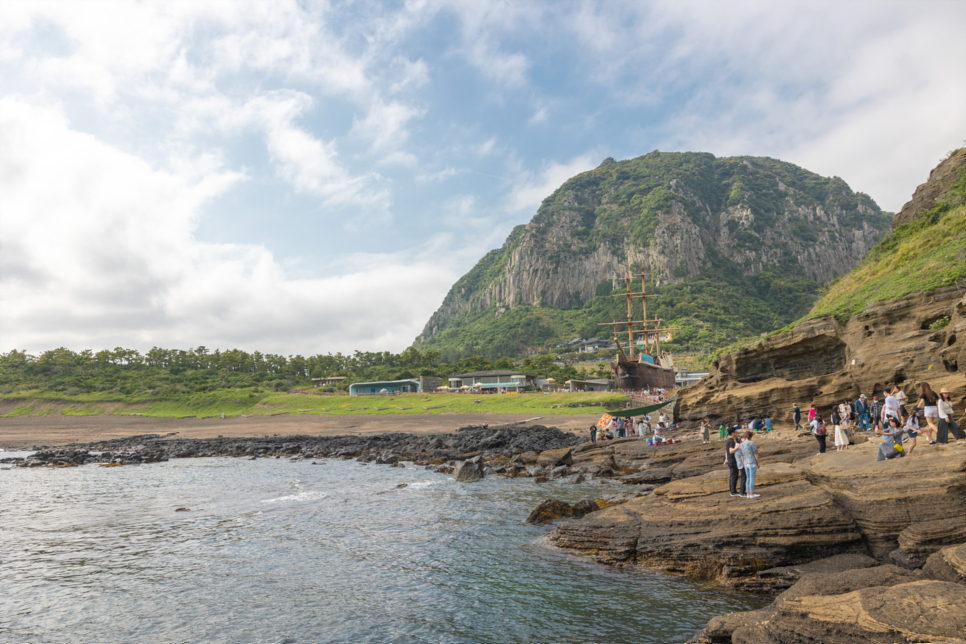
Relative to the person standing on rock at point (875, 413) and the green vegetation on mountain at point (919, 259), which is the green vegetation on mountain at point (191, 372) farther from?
the person standing on rock at point (875, 413)

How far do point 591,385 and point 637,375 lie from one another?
11.2 m

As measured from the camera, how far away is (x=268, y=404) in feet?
252

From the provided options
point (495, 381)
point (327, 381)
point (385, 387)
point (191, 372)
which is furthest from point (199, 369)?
point (495, 381)

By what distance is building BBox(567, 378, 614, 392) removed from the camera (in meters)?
85.1

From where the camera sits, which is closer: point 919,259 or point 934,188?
point 919,259

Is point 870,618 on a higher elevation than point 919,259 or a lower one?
lower

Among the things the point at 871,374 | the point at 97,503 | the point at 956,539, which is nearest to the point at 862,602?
the point at 956,539

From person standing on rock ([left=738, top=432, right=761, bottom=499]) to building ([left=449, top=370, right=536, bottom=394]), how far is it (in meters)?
78.7

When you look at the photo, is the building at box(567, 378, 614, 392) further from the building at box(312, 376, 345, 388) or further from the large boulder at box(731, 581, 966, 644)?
the large boulder at box(731, 581, 966, 644)

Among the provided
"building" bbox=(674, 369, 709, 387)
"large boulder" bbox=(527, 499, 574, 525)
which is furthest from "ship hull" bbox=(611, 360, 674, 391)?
"large boulder" bbox=(527, 499, 574, 525)

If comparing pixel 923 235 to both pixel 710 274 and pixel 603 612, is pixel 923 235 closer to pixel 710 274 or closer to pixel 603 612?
pixel 603 612

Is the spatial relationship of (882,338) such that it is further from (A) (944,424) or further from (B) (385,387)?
(B) (385,387)

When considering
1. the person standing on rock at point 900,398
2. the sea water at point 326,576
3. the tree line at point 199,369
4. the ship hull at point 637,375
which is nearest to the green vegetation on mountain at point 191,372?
the tree line at point 199,369

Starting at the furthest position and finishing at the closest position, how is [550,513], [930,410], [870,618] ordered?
[550,513], [930,410], [870,618]
